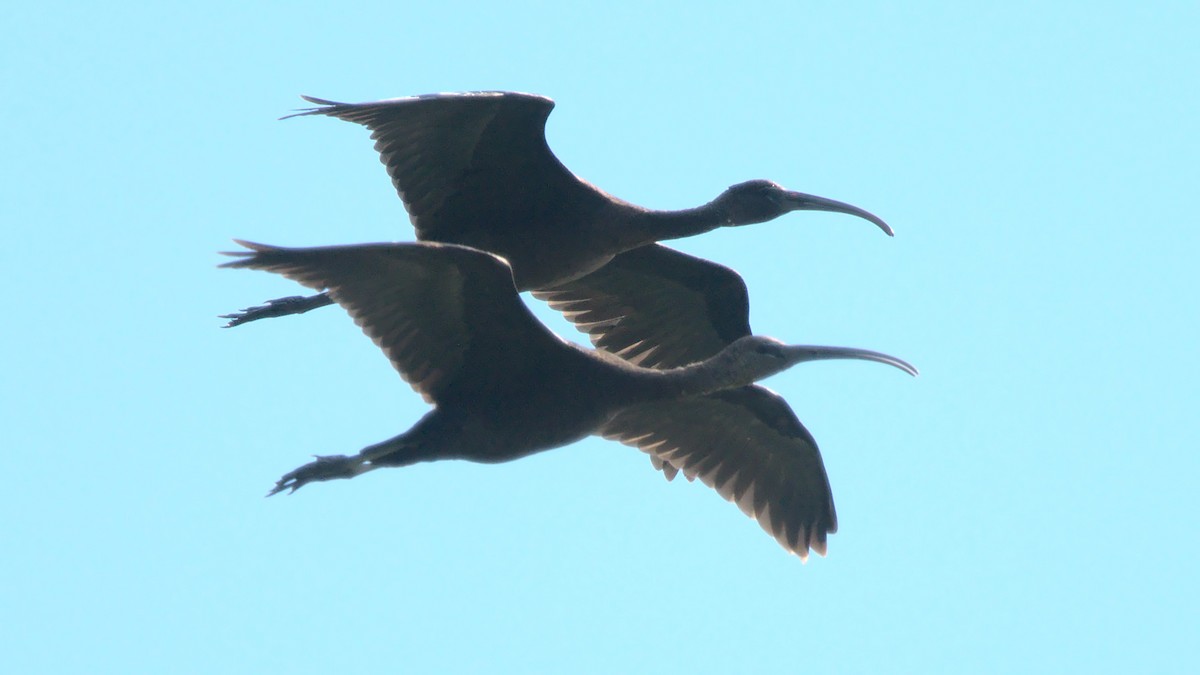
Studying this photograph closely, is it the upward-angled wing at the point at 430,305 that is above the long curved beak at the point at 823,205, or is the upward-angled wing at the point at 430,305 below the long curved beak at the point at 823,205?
below

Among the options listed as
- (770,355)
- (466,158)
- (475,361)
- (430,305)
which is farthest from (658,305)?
(430,305)

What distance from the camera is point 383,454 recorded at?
13305mm

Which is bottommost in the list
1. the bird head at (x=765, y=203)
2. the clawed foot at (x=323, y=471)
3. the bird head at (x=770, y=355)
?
the clawed foot at (x=323, y=471)

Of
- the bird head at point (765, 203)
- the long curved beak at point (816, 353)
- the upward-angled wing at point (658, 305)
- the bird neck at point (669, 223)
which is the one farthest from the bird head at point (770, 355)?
the upward-angled wing at point (658, 305)

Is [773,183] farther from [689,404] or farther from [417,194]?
[417,194]

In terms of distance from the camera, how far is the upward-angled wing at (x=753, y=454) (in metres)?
15.4

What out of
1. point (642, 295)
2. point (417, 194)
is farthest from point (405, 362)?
point (642, 295)

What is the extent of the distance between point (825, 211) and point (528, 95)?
2.73m

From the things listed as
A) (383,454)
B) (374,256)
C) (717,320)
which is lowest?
(383,454)

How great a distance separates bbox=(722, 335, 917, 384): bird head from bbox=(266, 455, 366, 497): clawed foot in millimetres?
2746

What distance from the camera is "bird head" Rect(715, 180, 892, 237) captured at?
15734mm

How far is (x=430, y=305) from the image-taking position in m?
13.0

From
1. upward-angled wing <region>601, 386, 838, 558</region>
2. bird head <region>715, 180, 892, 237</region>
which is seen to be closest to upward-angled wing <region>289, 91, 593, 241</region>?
bird head <region>715, 180, 892, 237</region>

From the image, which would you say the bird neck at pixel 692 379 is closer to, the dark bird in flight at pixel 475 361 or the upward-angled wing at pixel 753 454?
the dark bird in flight at pixel 475 361
